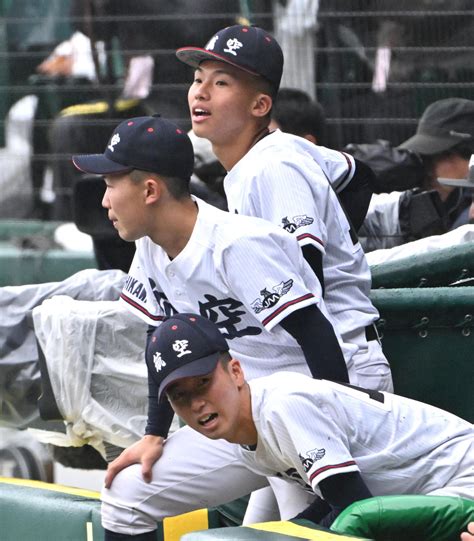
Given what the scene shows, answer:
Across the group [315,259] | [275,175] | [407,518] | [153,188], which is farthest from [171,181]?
[407,518]

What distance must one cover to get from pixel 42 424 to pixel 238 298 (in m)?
1.90

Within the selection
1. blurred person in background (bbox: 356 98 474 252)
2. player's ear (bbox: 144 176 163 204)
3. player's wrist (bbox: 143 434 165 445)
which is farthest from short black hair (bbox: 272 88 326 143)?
player's wrist (bbox: 143 434 165 445)

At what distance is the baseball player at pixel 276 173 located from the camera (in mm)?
3771

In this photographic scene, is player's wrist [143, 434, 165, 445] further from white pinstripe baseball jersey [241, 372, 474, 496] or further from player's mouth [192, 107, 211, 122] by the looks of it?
player's mouth [192, 107, 211, 122]

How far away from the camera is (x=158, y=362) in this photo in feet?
10.8

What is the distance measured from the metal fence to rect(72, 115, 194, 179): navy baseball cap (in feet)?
8.31

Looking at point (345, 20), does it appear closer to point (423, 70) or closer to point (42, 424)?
point (423, 70)

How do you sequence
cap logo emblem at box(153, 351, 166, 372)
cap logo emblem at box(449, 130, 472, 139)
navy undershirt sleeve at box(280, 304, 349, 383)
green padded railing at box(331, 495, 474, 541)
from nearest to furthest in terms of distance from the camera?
green padded railing at box(331, 495, 474, 541) < cap logo emblem at box(153, 351, 166, 372) < navy undershirt sleeve at box(280, 304, 349, 383) < cap logo emblem at box(449, 130, 472, 139)

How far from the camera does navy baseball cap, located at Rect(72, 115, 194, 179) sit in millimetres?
3666

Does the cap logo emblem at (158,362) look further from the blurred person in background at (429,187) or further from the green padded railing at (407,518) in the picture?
the blurred person in background at (429,187)

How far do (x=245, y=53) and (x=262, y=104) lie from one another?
15 cm

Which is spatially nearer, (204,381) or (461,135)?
(204,381)

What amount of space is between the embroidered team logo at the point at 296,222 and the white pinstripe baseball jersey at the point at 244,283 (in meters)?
0.13

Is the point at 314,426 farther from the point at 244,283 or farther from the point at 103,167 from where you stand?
the point at 103,167
